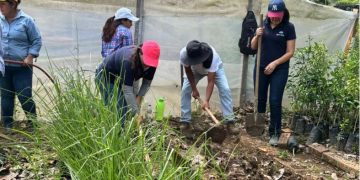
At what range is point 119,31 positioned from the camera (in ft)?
17.7

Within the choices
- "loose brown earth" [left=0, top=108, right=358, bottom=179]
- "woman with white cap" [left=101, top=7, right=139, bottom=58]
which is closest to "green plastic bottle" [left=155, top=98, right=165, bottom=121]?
"loose brown earth" [left=0, top=108, right=358, bottom=179]

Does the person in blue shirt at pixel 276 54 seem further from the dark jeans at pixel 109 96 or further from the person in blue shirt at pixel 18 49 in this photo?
the person in blue shirt at pixel 18 49

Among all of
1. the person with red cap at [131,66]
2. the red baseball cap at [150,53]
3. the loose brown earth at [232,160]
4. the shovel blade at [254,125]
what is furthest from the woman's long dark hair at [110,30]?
the shovel blade at [254,125]

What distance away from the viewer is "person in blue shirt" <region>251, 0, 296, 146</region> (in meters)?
5.39

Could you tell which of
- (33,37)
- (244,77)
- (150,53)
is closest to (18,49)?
(33,37)

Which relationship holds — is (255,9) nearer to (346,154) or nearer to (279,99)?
(279,99)

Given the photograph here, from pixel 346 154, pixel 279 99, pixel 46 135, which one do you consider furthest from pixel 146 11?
pixel 46 135

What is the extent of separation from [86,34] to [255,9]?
250 cm

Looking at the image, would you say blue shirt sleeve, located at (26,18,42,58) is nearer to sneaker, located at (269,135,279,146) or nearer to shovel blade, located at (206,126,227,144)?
shovel blade, located at (206,126,227,144)

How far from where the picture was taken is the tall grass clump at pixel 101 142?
2.58 metres

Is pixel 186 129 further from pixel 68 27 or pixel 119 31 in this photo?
pixel 68 27

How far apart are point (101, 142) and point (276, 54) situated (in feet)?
10.7

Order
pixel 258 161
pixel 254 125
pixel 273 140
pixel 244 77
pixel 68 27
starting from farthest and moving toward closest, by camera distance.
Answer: pixel 244 77, pixel 68 27, pixel 254 125, pixel 273 140, pixel 258 161

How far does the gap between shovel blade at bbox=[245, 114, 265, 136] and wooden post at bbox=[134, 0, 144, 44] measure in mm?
1848
